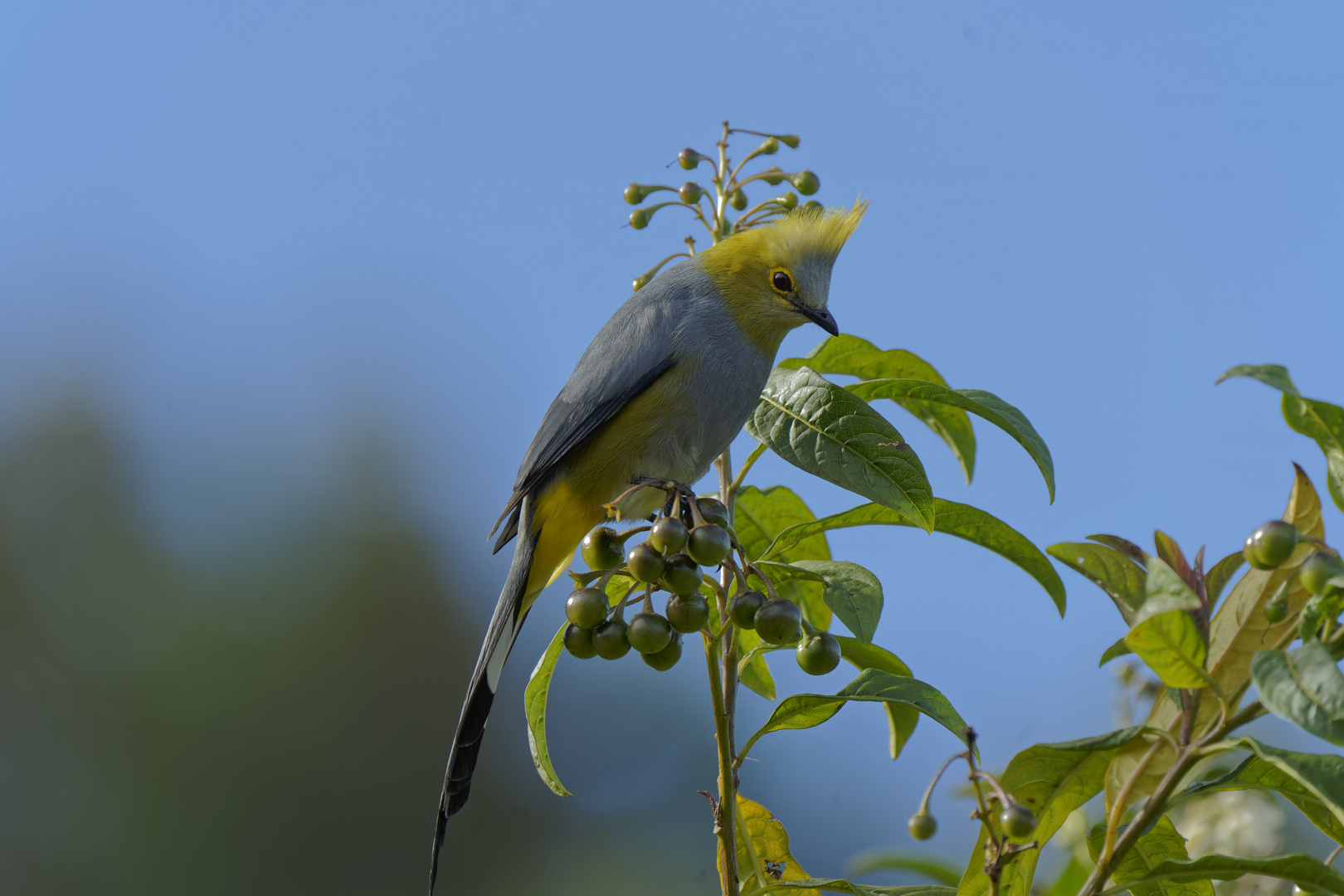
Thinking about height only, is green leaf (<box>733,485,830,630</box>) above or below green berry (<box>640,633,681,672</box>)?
above

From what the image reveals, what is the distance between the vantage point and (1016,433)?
1.89 m

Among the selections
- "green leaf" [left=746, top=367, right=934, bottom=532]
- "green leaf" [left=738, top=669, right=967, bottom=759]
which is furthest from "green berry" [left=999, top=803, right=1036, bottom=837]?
"green leaf" [left=746, top=367, right=934, bottom=532]

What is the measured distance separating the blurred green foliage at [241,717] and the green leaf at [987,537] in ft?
43.6

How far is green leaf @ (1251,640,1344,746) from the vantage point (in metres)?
1.17

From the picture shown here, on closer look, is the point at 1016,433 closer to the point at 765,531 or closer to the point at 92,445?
the point at 765,531

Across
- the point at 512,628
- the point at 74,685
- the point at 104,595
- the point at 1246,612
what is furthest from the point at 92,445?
the point at 1246,612

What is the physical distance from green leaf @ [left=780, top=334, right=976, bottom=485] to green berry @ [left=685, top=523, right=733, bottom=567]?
71 cm

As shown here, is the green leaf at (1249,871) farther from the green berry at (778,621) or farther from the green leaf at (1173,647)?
the green berry at (778,621)

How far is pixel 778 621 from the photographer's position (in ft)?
5.53

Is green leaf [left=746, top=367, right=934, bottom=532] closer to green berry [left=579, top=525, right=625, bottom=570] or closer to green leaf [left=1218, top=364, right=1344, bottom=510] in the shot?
green berry [left=579, top=525, right=625, bottom=570]

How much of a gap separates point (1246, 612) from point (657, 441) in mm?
1390

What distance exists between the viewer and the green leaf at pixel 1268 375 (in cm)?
135

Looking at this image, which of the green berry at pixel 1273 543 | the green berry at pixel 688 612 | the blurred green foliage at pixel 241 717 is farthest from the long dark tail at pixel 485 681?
the blurred green foliage at pixel 241 717

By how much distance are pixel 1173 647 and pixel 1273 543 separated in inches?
7.5
